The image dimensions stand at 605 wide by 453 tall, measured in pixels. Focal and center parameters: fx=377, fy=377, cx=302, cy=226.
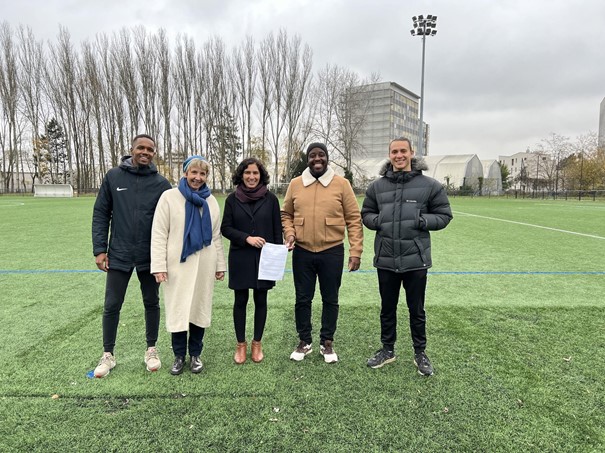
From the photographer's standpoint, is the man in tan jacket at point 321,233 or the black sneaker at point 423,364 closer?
the black sneaker at point 423,364

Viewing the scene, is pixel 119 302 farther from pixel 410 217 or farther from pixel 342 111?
pixel 342 111

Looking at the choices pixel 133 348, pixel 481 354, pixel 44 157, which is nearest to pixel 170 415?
pixel 133 348

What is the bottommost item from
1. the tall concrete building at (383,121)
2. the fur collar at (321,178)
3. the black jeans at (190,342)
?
the black jeans at (190,342)

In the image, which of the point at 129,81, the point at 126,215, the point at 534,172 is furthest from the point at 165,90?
the point at 534,172

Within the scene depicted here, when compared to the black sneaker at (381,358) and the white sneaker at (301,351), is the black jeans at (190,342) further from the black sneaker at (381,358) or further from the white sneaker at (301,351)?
the black sneaker at (381,358)

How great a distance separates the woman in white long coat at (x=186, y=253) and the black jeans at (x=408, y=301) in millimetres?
1382

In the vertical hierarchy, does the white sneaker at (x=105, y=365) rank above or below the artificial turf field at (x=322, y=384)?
above

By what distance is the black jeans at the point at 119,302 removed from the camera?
289 centimetres

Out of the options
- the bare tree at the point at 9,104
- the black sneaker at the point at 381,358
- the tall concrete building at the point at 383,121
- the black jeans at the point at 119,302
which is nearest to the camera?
the black jeans at the point at 119,302

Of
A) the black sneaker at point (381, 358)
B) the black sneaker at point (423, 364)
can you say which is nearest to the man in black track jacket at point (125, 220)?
the black sneaker at point (381, 358)

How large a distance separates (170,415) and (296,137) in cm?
3792

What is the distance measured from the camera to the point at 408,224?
2.85 metres

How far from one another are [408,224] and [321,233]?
0.67 meters

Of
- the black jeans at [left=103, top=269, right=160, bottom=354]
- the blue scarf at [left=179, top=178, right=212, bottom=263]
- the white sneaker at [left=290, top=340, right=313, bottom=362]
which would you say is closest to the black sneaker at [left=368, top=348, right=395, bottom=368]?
the white sneaker at [left=290, top=340, right=313, bottom=362]
